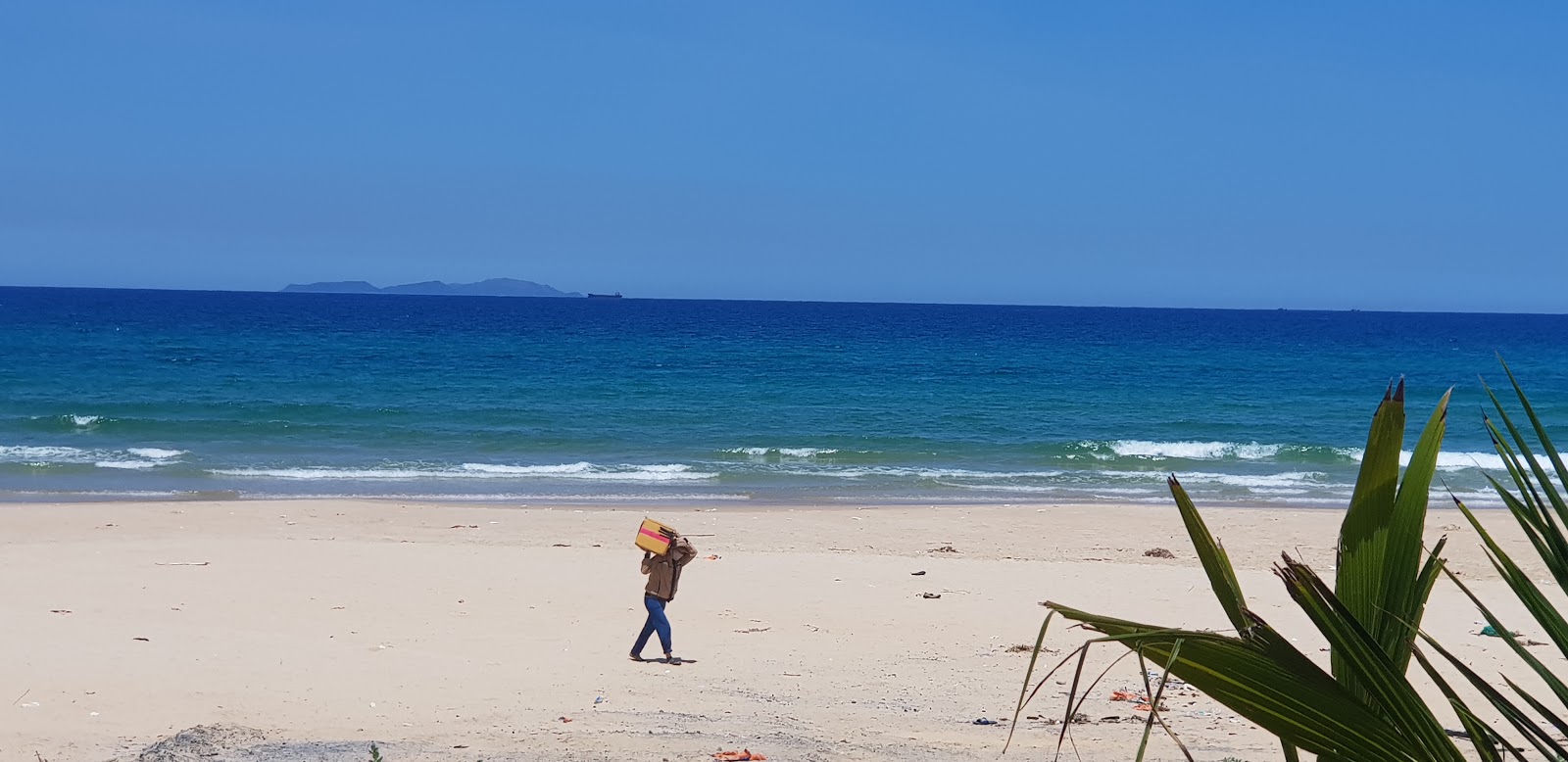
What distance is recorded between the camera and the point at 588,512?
17.0 metres

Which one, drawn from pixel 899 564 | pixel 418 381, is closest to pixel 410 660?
pixel 899 564

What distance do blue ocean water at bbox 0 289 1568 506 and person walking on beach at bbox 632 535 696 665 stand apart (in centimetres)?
588

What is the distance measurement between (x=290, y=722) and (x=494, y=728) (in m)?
1.14

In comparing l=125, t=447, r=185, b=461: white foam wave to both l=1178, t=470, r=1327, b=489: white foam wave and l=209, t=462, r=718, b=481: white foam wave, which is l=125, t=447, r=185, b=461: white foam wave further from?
l=1178, t=470, r=1327, b=489: white foam wave

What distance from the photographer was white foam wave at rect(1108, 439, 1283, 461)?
83.9 ft

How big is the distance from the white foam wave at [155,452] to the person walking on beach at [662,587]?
17.0 m

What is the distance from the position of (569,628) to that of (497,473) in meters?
12.3

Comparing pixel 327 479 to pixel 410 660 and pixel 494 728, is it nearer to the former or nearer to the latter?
pixel 410 660

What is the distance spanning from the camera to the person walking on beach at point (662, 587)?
8688 millimetres

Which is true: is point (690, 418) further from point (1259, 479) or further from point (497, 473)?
point (1259, 479)

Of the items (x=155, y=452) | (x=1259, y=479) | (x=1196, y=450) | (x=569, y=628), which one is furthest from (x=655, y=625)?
(x=1196, y=450)

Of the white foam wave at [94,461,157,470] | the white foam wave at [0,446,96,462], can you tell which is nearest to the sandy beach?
the white foam wave at [94,461,157,470]

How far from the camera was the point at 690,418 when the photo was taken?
3025 centimetres

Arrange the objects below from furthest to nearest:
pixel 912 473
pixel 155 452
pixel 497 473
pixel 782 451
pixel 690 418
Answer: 1. pixel 690 418
2. pixel 782 451
3. pixel 155 452
4. pixel 912 473
5. pixel 497 473
